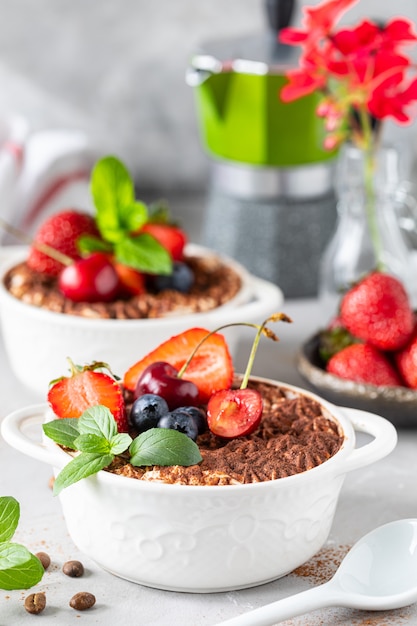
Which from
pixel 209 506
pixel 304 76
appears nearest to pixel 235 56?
pixel 304 76

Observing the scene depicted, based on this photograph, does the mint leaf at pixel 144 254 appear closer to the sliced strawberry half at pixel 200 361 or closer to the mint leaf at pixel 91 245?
the mint leaf at pixel 91 245

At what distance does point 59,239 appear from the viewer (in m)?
1.67

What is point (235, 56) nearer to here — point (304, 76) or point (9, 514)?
point (304, 76)

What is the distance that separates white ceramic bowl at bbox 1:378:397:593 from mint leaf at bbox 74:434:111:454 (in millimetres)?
26

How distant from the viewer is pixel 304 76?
5.31 feet

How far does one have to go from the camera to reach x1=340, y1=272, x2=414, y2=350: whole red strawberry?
1498 mm

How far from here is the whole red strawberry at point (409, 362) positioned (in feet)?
4.89

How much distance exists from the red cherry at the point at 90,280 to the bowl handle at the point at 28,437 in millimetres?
332

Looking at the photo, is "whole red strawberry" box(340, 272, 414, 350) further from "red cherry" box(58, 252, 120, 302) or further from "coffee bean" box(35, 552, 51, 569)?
"coffee bean" box(35, 552, 51, 569)

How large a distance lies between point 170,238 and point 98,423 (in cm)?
66

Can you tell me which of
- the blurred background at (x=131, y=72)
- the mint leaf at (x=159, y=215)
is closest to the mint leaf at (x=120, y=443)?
the mint leaf at (x=159, y=215)

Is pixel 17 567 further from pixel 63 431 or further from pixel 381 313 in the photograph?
pixel 381 313

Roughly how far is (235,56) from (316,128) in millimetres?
203

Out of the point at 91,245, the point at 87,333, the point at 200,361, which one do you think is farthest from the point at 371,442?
the point at 91,245
